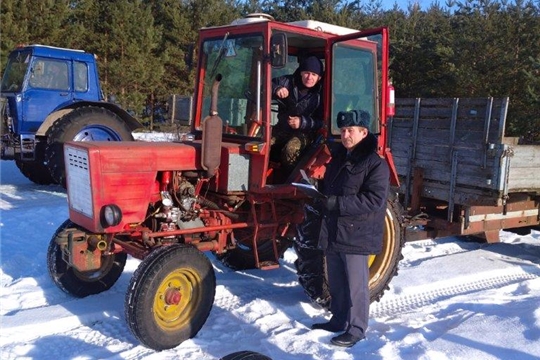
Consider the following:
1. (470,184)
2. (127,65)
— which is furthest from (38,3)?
(470,184)

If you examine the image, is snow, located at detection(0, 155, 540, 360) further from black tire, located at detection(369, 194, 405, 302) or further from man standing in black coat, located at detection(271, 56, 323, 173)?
man standing in black coat, located at detection(271, 56, 323, 173)

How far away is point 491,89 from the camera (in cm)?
1647

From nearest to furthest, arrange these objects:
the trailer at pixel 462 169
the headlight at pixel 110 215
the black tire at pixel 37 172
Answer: the headlight at pixel 110 215 → the trailer at pixel 462 169 → the black tire at pixel 37 172

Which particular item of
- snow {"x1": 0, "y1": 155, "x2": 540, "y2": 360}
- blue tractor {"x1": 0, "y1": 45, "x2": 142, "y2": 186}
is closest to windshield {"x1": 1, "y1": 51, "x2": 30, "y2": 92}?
blue tractor {"x1": 0, "y1": 45, "x2": 142, "y2": 186}

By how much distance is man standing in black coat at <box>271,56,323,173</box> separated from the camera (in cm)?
448

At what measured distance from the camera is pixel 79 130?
847 cm

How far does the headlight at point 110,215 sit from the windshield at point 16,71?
6.69 metres

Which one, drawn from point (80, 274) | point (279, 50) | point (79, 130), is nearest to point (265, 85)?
point (279, 50)

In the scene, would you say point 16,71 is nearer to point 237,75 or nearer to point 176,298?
point 237,75

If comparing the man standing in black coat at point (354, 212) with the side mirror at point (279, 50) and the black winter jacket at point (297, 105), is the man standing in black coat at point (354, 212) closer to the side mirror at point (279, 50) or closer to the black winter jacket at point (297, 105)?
the side mirror at point (279, 50)

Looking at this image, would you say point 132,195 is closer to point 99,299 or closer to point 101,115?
point 99,299

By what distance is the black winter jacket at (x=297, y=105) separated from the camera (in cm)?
455

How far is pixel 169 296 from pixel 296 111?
1.88 m

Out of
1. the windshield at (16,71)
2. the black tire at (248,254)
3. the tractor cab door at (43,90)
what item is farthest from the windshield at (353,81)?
the windshield at (16,71)
